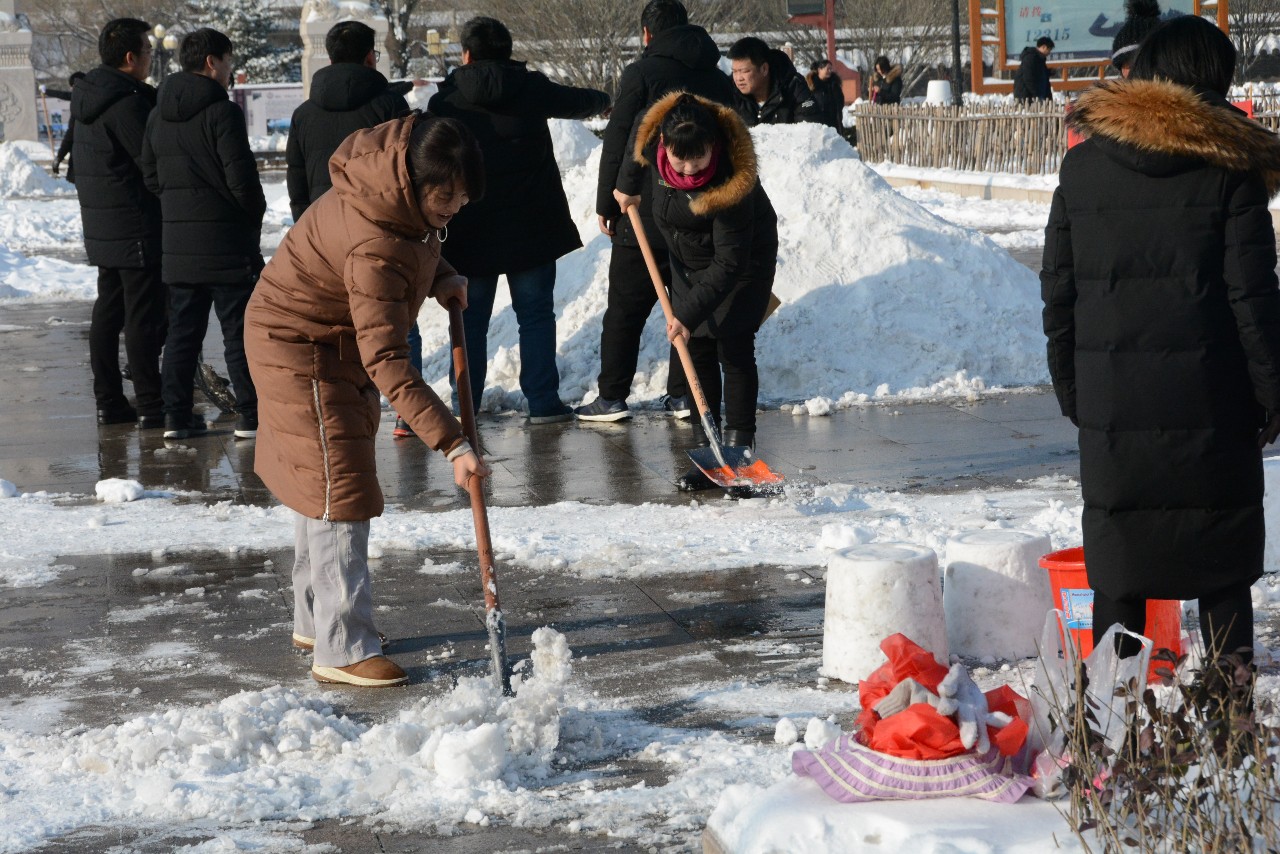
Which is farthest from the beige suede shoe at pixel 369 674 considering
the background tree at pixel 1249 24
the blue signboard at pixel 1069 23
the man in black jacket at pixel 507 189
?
the background tree at pixel 1249 24

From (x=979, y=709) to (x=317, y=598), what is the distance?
2.07 metres

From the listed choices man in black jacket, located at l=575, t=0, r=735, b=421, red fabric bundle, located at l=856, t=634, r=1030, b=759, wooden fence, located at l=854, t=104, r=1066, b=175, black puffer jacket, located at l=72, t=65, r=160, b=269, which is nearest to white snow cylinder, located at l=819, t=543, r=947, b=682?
red fabric bundle, located at l=856, t=634, r=1030, b=759

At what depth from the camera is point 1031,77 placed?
23.7m

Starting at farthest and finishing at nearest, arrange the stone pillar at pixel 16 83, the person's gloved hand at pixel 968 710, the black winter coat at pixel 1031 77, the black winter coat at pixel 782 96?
the stone pillar at pixel 16 83 → the black winter coat at pixel 1031 77 → the black winter coat at pixel 782 96 → the person's gloved hand at pixel 968 710

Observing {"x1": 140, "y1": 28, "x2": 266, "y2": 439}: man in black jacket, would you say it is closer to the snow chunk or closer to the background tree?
the snow chunk

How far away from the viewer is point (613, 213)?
801 cm

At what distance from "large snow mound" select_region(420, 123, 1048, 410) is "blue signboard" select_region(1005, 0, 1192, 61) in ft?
58.3

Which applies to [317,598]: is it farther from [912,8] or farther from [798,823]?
[912,8]

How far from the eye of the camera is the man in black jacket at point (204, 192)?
310 inches

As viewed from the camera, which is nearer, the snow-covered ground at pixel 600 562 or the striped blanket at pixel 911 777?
the striped blanket at pixel 911 777

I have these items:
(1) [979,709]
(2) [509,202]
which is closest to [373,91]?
(2) [509,202]

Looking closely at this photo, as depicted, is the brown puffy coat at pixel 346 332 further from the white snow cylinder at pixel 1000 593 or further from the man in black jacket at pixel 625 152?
the man in black jacket at pixel 625 152

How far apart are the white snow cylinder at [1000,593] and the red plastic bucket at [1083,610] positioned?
24 centimetres

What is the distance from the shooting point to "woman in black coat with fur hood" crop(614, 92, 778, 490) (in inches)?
257
